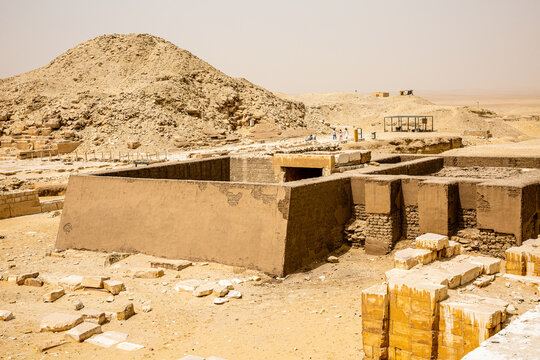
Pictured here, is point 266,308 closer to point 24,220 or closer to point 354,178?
point 354,178

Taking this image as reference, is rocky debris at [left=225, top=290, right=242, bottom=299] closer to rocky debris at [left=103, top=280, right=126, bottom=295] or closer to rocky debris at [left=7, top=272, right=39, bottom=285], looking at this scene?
rocky debris at [left=103, top=280, right=126, bottom=295]

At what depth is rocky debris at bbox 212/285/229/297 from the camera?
331 inches

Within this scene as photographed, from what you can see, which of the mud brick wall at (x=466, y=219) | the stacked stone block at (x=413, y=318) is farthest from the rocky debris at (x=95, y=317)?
the mud brick wall at (x=466, y=219)

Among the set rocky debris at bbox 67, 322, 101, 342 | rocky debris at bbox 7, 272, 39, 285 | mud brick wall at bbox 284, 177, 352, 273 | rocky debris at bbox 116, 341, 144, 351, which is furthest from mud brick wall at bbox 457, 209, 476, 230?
rocky debris at bbox 7, 272, 39, 285

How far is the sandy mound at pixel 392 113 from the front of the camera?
144 feet

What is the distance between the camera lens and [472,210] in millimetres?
10047

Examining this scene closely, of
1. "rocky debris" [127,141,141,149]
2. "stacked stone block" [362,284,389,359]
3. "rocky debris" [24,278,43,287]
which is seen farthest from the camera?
"rocky debris" [127,141,141,149]

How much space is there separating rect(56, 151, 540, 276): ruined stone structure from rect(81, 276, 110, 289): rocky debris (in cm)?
188

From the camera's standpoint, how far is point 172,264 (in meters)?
9.86

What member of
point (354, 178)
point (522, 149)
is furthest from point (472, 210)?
point (522, 149)

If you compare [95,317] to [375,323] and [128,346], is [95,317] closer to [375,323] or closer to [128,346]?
[128,346]

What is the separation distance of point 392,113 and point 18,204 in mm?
45763

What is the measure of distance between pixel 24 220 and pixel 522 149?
19609mm

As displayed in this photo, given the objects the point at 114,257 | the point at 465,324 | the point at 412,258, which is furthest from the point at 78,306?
the point at 465,324
